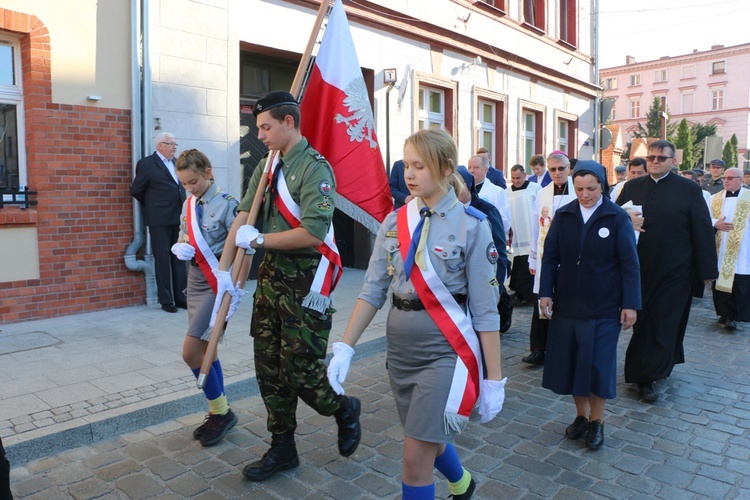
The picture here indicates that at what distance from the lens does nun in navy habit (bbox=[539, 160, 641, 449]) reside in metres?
4.32

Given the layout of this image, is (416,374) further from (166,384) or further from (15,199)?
(15,199)

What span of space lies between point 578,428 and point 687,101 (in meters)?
85.6

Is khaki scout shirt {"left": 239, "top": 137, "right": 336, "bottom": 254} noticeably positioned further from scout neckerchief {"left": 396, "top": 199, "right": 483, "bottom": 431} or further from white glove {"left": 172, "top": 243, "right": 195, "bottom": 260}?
scout neckerchief {"left": 396, "top": 199, "right": 483, "bottom": 431}

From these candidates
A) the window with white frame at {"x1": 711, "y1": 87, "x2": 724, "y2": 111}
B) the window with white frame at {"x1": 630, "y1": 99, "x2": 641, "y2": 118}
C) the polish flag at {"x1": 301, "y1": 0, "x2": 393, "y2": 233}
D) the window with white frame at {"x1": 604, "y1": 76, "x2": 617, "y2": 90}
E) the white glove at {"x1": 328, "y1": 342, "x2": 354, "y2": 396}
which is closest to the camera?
the white glove at {"x1": 328, "y1": 342, "x2": 354, "y2": 396}

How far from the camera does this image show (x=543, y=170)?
10.5 m

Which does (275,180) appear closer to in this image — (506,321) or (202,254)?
(202,254)

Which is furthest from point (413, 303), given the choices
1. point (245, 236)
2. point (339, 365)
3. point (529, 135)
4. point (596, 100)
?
point (596, 100)

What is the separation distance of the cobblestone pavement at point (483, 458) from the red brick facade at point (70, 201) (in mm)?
3409

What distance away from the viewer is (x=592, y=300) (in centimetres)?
437

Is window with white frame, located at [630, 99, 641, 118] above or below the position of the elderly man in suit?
above

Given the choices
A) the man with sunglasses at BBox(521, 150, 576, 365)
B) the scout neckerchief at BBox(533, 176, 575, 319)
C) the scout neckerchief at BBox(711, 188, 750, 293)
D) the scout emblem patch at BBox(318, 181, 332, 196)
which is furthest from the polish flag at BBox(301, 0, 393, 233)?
the scout neckerchief at BBox(711, 188, 750, 293)

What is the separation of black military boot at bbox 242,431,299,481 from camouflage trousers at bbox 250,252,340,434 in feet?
0.21

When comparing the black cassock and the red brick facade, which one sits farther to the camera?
the red brick facade

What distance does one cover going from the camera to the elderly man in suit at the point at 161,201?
7742mm
